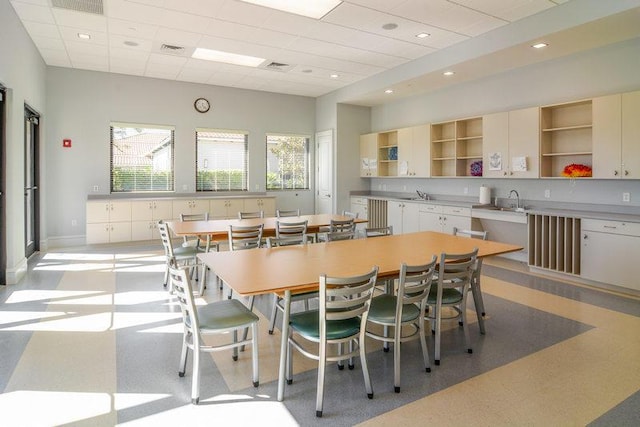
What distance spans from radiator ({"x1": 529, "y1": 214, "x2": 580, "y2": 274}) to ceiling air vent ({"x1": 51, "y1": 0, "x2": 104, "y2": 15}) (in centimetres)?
624

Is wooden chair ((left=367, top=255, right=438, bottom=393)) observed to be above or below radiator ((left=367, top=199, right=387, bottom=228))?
Answer: below

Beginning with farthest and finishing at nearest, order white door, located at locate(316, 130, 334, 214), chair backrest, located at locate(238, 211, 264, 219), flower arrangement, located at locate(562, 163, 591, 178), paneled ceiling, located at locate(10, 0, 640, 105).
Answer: white door, located at locate(316, 130, 334, 214) → chair backrest, located at locate(238, 211, 264, 219) → flower arrangement, located at locate(562, 163, 591, 178) → paneled ceiling, located at locate(10, 0, 640, 105)

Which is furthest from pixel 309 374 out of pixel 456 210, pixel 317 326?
pixel 456 210

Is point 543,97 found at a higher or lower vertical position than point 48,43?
lower

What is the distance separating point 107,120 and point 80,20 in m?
2.90

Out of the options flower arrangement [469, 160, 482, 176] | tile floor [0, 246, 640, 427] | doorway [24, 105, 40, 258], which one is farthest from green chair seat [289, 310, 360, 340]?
doorway [24, 105, 40, 258]

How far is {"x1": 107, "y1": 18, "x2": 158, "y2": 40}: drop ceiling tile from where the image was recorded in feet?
17.6

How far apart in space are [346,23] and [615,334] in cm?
454

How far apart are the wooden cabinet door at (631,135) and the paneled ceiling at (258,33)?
4.85ft

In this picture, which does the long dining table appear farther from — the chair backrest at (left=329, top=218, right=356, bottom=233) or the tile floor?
the chair backrest at (left=329, top=218, right=356, bottom=233)

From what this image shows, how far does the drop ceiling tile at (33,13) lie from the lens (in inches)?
195

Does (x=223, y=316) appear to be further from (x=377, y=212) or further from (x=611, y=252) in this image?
(x=377, y=212)

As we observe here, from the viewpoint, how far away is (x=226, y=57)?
7047 mm

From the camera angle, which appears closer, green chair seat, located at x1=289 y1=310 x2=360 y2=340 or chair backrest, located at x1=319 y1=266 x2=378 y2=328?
chair backrest, located at x1=319 y1=266 x2=378 y2=328
